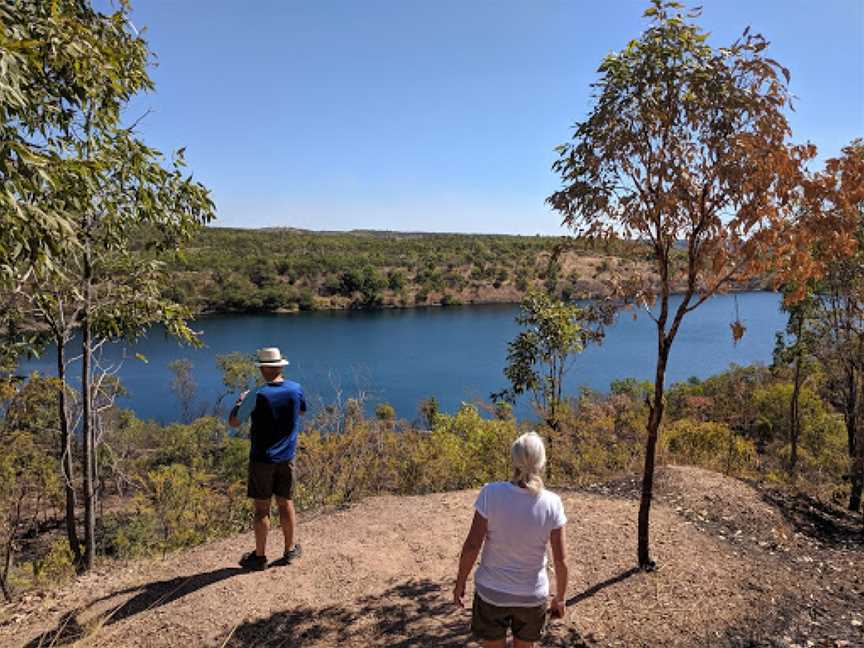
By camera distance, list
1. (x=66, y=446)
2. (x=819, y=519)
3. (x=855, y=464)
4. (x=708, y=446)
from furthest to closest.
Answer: (x=708, y=446), (x=855, y=464), (x=819, y=519), (x=66, y=446)

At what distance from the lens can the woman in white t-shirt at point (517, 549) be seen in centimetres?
276

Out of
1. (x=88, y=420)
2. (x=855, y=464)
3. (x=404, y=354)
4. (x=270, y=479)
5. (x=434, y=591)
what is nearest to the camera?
(x=270, y=479)

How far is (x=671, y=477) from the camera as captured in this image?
741 centimetres

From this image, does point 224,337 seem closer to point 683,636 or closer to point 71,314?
point 71,314

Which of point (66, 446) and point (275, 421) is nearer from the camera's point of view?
point (275, 421)

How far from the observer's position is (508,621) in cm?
290

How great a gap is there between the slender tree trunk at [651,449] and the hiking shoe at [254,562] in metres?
3.09

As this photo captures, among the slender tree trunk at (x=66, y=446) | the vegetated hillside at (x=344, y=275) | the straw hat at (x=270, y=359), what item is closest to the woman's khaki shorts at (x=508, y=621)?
the straw hat at (x=270, y=359)

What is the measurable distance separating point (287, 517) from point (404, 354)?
46023 mm

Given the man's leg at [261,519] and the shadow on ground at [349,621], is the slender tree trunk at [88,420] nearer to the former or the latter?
the shadow on ground at [349,621]

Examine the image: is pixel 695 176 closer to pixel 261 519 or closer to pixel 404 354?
pixel 261 519

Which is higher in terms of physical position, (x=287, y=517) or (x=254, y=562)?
(x=287, y=517)

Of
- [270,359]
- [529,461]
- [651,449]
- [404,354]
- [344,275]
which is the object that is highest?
[344,275]

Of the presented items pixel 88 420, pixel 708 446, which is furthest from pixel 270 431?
pixel 708 446
